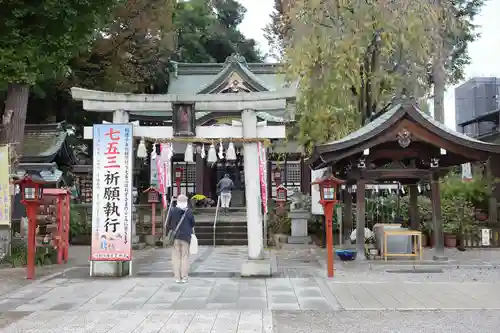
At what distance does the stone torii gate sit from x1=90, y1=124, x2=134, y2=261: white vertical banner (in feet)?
1.64

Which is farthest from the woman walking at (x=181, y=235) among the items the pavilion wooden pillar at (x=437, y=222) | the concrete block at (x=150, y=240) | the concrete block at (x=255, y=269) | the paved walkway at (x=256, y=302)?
the concrete block at (x=150, y=240)

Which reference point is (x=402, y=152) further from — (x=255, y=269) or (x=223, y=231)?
(x=223, y=231)

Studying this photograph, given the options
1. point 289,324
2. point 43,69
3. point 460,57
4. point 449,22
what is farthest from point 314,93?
point 460,57

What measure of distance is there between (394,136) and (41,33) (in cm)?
970

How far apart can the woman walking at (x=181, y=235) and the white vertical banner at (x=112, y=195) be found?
1261 mm

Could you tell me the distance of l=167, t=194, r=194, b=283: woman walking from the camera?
10055 millimetres

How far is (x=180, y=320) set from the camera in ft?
23.0

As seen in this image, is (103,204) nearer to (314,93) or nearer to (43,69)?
(43,69)

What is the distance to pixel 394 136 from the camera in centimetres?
1190

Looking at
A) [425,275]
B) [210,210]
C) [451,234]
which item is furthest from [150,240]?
[451,234]

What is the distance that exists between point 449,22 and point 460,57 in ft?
33.4

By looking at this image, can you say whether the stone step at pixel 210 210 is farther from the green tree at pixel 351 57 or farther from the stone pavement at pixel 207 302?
the stone pavement at pixel 207 302

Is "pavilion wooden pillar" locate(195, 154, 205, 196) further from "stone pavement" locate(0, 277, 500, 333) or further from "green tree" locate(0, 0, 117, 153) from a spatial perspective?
"stone pavement" locate(0, 277, 500, 333)

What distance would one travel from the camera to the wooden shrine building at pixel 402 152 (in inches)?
460
